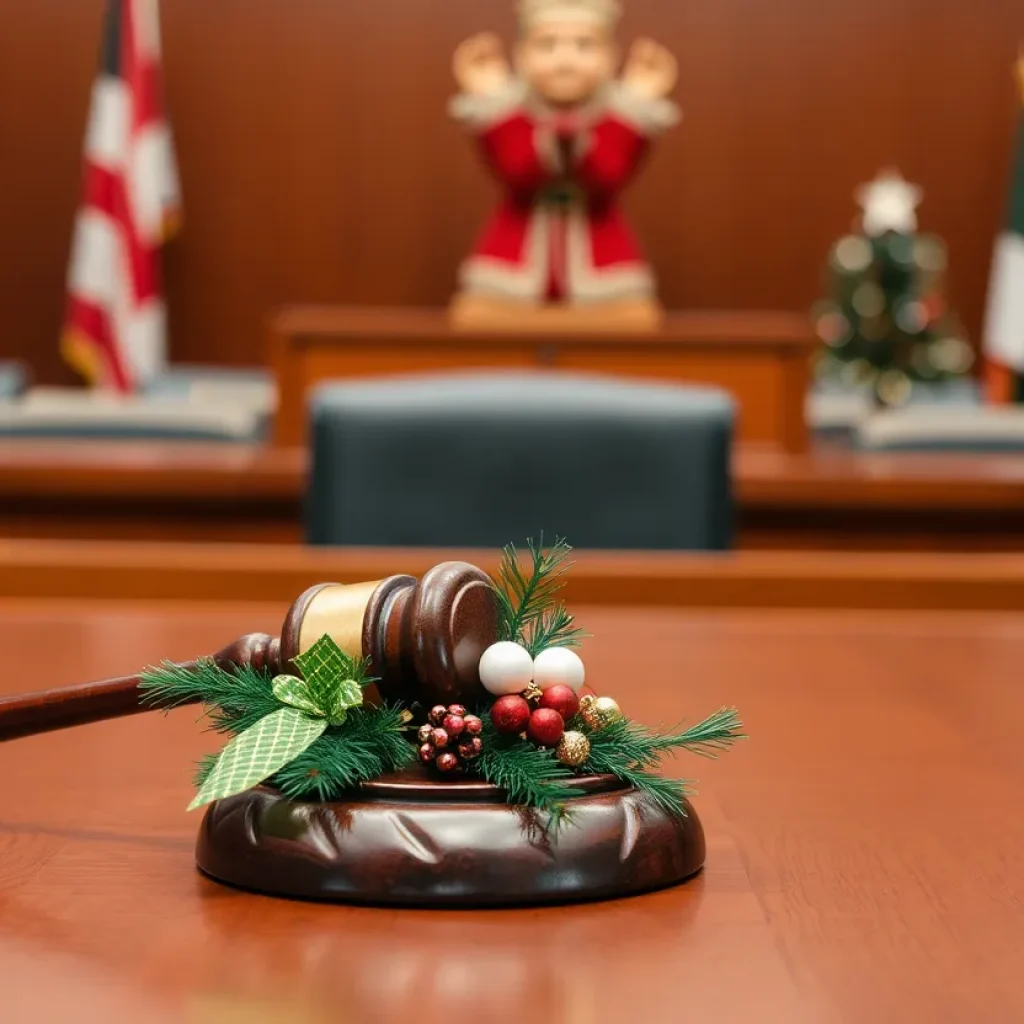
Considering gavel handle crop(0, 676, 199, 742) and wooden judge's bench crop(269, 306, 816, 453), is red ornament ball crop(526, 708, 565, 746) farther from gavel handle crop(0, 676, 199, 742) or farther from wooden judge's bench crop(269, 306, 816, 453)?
wooden judge's bench crop(269, 306, 816, 453)

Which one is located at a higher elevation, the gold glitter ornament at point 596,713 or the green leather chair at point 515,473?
the gold glitter ornament at point 596,713

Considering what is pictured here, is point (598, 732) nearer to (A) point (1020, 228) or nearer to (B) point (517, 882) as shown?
(B) point (517, 882)

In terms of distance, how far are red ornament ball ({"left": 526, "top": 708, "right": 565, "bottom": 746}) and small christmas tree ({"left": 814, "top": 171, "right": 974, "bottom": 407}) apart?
13.7 feet

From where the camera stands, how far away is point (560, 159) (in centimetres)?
424

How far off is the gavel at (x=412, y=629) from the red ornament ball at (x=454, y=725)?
2 cm

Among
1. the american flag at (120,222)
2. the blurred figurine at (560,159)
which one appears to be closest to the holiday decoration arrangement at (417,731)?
the blurred figurine at (560,159)

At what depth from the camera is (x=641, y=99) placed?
14.2 ft

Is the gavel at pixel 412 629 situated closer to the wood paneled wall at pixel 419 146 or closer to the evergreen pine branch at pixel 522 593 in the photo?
the evergreen pine branch at pixel 522 593

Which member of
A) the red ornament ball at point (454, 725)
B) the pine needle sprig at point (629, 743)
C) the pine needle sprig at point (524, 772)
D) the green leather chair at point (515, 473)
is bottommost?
the green leather chair at point (515, 473)

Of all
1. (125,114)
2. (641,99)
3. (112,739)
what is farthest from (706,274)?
(112,739)

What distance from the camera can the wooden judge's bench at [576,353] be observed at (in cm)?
371

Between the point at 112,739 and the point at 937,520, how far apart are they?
141cm

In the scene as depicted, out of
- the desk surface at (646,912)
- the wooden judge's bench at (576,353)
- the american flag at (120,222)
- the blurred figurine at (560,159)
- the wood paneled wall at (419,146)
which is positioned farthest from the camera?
the wood paneled wall at (419,146)

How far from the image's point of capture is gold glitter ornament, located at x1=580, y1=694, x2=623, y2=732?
53 cm
